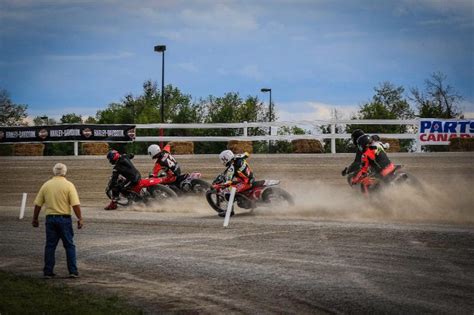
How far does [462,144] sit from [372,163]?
694 inches

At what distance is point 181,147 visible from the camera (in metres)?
43.0

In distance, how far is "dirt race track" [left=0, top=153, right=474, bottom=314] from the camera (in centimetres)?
1228

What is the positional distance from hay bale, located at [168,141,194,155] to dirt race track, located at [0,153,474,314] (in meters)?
13.7

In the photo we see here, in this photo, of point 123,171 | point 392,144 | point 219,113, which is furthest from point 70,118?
point 123,171

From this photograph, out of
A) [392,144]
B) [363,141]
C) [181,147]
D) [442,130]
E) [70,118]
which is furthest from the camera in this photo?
[70,118]

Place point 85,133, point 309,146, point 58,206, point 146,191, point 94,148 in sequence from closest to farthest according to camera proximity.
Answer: point 58,206, point 146,191, point 309,146, point 94,148, point 85,133

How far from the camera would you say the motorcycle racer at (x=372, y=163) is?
22.0m

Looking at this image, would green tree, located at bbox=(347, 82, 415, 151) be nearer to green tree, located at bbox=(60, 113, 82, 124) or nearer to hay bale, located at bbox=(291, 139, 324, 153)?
hay bale, located at bbox=(291, 139, 324, 153)

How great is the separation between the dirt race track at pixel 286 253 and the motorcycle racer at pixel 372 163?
489 mm

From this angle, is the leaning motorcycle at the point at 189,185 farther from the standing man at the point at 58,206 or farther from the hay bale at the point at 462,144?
the hay bale at the point at 462,144

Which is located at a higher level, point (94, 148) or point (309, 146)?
point (309, 146)

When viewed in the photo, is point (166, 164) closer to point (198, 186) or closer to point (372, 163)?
point (198, 186)

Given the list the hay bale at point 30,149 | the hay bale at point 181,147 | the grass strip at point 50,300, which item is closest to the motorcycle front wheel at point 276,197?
the grass strip at point 50,300

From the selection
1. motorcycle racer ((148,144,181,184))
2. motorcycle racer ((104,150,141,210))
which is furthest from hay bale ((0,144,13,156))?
motorcycle racer ((148,144,181,184))
